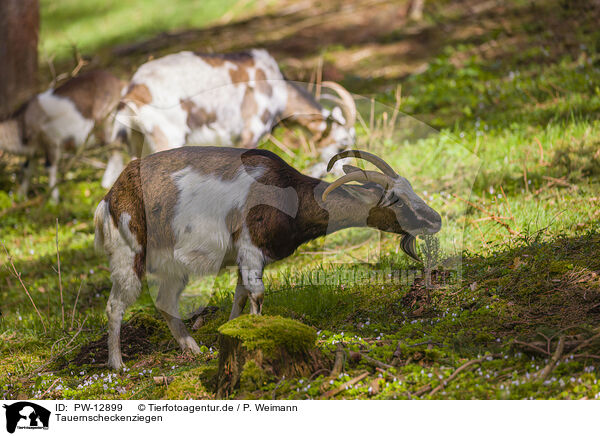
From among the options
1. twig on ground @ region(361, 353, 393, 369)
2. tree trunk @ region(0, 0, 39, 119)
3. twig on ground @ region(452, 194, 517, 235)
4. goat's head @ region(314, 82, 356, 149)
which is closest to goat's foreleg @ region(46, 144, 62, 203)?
tree trunk @ region(0, 0, 39, 119)

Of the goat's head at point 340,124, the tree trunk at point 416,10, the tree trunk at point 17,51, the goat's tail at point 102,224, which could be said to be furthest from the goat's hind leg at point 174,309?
the tree trunk at point 416,10

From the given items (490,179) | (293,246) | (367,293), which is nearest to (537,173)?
(490,179)

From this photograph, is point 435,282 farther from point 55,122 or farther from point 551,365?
point 55,122

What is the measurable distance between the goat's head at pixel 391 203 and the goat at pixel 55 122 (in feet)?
19.7

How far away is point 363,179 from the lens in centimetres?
498

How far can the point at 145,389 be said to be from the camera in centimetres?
466

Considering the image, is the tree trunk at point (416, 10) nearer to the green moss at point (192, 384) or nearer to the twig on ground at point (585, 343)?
the twig on ground at point (585, 343)

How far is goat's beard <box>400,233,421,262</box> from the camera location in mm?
5336

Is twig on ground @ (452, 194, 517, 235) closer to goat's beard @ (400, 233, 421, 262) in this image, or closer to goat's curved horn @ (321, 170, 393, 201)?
goat's beard @ (400, 233, 421, 262)

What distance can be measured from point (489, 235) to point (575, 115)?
3159 millimetres

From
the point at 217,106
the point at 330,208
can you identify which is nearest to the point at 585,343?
the point at 330,208

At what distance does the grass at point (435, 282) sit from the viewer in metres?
4.30

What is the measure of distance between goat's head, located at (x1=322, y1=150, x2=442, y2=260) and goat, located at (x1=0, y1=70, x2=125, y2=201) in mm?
5989

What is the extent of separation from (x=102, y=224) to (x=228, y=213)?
111 centimetres
